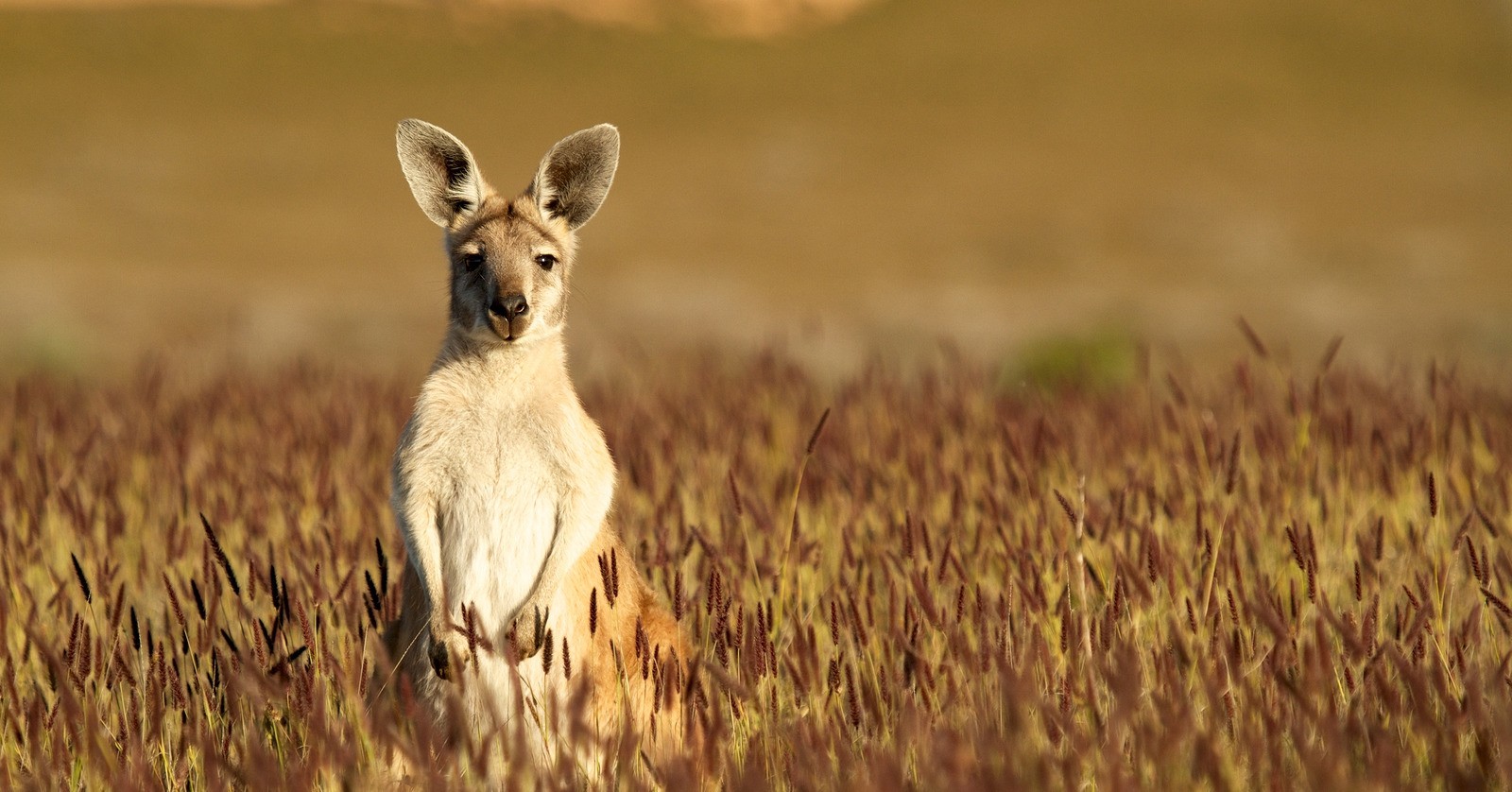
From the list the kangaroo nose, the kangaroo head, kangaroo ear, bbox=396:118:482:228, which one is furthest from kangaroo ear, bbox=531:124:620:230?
the kangaroo nose

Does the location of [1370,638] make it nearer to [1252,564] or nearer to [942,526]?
[1252,564]

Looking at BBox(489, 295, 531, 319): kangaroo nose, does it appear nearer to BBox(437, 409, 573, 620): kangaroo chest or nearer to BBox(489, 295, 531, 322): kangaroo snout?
BBox(489, 295, 531, 322): kangaroo snout

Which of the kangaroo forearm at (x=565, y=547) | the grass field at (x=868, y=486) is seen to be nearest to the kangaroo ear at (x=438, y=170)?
the grass field at (x=868, y=486)

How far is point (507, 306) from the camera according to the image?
3.53 metres

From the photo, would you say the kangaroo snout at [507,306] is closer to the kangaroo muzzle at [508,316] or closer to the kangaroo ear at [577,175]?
the kangaroo muzzle at [508,316]

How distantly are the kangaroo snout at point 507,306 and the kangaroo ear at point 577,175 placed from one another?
423mm

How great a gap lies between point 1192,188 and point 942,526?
5262cm

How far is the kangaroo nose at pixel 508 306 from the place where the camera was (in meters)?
3.53

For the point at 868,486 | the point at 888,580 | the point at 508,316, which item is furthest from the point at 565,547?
the point at 868,486

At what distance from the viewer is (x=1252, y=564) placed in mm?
3916

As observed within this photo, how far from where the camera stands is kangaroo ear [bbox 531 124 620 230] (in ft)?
12.5

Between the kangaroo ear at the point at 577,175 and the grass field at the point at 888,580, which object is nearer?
the grass field at the point at 888,580

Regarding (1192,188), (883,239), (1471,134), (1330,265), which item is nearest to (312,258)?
(883,239)

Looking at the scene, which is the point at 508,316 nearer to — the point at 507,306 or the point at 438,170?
the point at 507,306
